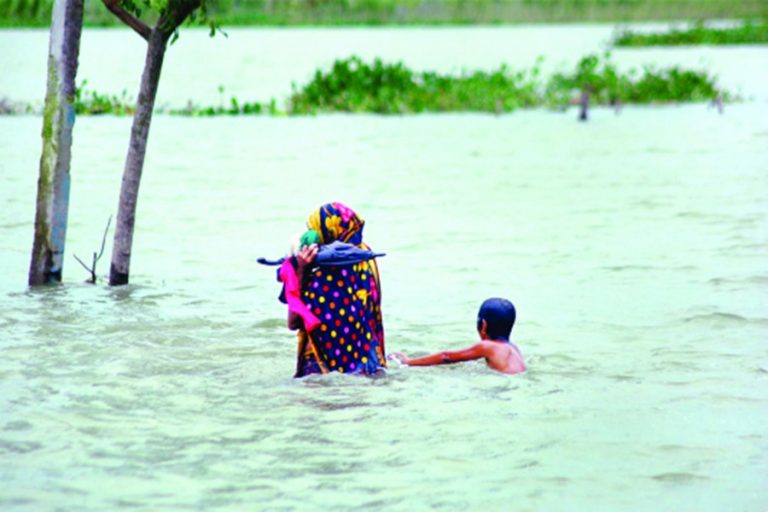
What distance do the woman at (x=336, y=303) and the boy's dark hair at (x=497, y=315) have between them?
59 centimetres

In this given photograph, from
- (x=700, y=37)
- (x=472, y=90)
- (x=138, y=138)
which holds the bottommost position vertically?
(x=138, y=138)

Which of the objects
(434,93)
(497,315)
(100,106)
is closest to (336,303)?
(497,315)

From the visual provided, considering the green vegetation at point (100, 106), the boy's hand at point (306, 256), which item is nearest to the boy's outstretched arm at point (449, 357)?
the boy's hand at point (306, 256)

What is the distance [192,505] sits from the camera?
5828mm

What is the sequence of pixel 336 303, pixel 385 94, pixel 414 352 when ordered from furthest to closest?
1. pixel 385 94
2. pixel 414 352
3. pixel 336 303

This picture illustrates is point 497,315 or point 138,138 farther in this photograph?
point 138,138

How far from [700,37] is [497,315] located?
161ft

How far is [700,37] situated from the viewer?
55.0 meters

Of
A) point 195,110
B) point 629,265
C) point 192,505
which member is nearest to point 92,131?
point 195,110

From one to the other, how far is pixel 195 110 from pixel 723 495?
25.0 meters

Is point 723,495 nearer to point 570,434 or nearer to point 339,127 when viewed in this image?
point 570,434

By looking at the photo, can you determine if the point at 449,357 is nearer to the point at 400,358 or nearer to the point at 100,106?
the point at 400,358

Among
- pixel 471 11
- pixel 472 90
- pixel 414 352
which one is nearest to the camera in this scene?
pixel 414 352

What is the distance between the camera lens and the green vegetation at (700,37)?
5509cm
